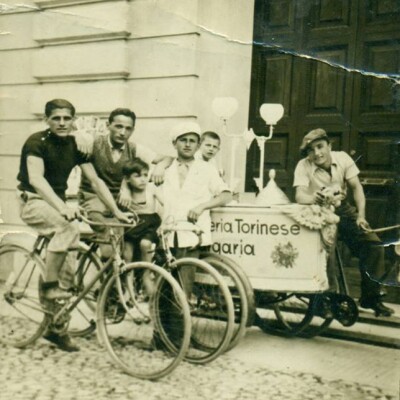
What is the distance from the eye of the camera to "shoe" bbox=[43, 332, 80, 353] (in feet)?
14.0

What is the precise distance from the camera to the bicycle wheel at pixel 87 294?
4261mm

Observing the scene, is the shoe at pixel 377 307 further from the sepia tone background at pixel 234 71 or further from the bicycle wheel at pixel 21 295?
the bicycle wheel at pixel 21 295

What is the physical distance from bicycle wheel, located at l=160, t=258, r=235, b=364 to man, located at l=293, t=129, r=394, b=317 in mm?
867

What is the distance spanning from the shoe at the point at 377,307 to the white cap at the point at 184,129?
1.67 meters

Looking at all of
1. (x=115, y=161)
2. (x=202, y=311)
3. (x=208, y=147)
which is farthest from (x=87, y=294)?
(x=208, y=147)

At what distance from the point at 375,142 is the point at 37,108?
243cm

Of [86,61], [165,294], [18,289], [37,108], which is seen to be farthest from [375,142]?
[18,289]

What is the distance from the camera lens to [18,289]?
14.5 ft

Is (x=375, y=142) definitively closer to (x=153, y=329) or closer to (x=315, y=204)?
(x=315, y=204)

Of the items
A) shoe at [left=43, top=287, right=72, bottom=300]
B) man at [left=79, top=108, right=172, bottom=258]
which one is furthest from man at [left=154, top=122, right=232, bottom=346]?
shoe at [left=43, top=287, right=72, bottom=300]

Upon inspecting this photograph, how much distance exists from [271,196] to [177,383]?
55.5 inches

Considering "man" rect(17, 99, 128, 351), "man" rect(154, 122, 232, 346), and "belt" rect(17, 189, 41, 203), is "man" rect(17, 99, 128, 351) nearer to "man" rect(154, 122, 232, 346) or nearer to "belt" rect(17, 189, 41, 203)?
"belt" rect(17, 189, 41, 203)

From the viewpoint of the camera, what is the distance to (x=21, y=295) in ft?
14.5

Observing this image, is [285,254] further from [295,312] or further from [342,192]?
[295,312]
